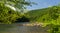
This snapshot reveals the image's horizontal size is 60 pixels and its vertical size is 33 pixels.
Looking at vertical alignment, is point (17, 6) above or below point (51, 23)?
above

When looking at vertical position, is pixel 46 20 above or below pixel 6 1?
below

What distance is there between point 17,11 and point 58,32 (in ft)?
3.39

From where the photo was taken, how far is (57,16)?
431 cm

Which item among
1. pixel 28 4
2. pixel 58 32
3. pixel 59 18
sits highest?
pixel 28 4

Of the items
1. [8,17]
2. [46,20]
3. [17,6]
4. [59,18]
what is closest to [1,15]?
[8,17]

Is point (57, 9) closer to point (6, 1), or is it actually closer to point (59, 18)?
point (59, 18)

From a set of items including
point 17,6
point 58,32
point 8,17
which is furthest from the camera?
point 8,17

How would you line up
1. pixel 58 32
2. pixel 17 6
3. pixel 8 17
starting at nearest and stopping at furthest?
pixel 58 32, pixel 17 6, pixel 8 17

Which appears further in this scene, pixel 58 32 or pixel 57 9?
pixel 57 9

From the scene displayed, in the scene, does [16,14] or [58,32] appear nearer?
[58,32]

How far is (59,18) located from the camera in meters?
4.09

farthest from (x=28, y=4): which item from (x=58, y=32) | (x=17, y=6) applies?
(x=58, y=32)

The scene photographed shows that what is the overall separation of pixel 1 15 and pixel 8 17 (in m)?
0.17

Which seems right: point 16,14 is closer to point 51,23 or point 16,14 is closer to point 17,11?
point 17,11
